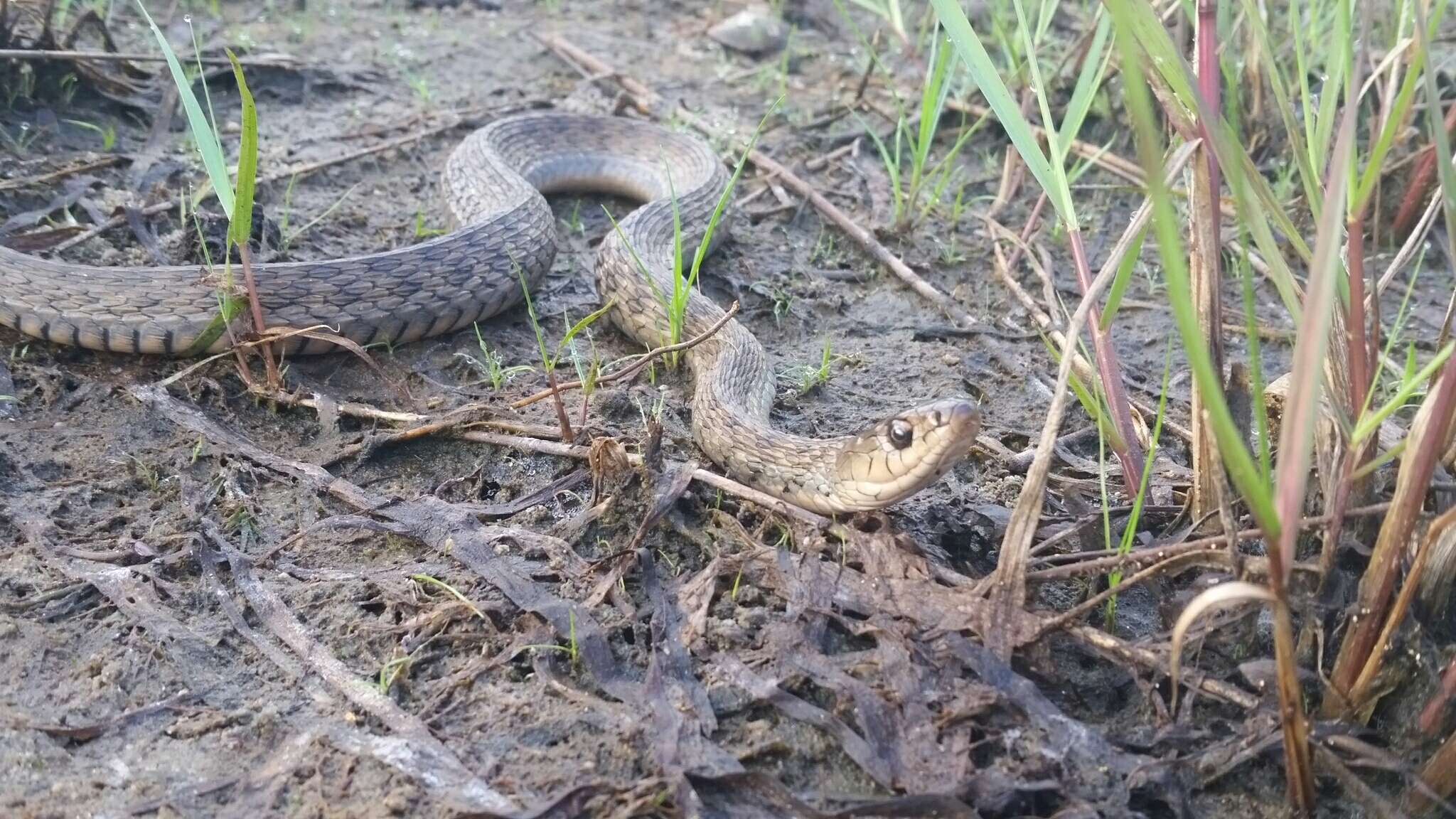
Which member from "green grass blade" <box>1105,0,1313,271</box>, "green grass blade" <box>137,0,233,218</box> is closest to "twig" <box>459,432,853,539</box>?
"green grass blade" <box>137,0,233,218</box>

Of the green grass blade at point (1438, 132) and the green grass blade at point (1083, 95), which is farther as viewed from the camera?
the green grass blade at point (1083, 95)

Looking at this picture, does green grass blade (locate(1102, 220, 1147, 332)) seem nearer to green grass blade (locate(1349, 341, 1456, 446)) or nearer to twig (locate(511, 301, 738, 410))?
green grass blade (locate(1349, 341, 1456, 446))

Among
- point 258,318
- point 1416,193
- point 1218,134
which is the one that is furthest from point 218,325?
point 1416,193

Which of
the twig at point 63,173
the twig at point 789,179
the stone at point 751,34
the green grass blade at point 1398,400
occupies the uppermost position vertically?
the green grass blade at point 1398,400

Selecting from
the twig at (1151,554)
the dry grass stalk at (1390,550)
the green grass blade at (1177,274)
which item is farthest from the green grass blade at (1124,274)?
the green grass blade at (1177,274)

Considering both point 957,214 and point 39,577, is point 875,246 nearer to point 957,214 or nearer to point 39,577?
point 957,214

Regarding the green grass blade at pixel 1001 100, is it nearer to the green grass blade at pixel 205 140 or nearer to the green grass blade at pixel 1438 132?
the green grass blade at pixel 1438 132
